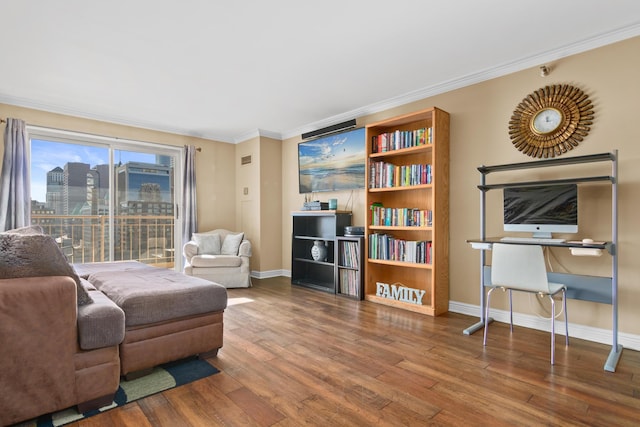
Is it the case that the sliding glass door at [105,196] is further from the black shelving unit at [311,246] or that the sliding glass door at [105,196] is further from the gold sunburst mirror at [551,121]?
the gold sunburst mirror at [551,121]

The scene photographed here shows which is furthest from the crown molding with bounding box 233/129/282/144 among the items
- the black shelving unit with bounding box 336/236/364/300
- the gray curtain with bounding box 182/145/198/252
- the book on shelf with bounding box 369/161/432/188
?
the black shelving unit with bounding box 336/236/364/300

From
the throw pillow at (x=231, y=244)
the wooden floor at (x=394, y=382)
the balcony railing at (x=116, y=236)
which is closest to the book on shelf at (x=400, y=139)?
the wooden floor at (x=394, y=382)

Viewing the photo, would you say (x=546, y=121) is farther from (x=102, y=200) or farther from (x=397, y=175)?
(x=102, y=200)

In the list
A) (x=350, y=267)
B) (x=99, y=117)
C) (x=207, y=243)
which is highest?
(x=99, y=117)

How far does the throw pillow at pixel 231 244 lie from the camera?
17.3 ft

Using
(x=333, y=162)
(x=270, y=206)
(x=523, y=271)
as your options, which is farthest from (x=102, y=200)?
(x=523, y=271)

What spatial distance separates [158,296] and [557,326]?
10.9 ft

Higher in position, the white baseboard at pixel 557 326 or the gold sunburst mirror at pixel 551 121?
the gold sunburst mirror at pixel 551 121

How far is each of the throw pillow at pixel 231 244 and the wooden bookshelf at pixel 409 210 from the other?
215cm

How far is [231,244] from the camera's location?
5.32 meters

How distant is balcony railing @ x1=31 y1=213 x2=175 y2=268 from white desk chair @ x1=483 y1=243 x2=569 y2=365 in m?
4.85

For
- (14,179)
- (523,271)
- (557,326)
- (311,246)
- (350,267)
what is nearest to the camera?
(523,271)

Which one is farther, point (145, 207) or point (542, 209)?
point (145, 207)

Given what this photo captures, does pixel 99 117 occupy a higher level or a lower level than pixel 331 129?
higher
